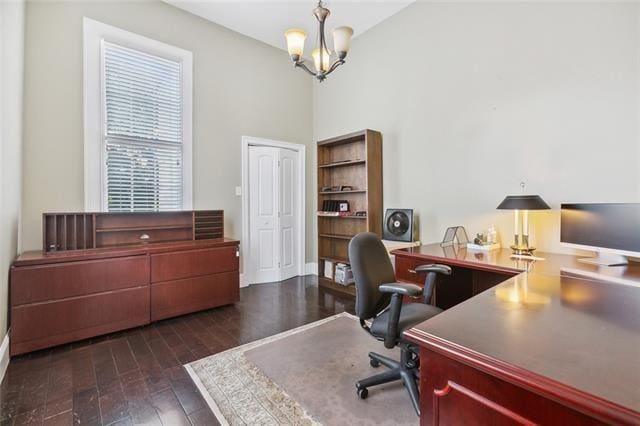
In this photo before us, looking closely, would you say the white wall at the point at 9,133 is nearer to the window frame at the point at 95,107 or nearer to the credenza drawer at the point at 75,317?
the credenza drawer at the point at 75,317

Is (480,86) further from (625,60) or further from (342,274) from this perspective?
(342,274)

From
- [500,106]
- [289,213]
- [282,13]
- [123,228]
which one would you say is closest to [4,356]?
[123,228]

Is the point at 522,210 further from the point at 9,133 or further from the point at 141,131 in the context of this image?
the point at 9,133

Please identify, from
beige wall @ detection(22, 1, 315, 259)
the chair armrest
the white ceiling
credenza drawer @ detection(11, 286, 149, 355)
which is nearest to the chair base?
the chair armrest

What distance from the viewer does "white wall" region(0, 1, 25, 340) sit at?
80.1 inches

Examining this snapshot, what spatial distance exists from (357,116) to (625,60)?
2723mm

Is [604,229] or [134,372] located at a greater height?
[604,229]

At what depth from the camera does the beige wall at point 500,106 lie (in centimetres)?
222

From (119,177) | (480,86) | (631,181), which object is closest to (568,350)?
(631,181)

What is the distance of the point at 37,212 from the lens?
9.18 feet

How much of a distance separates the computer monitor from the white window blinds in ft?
12.7

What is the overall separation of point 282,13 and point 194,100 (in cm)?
154

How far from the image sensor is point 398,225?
11.5ft

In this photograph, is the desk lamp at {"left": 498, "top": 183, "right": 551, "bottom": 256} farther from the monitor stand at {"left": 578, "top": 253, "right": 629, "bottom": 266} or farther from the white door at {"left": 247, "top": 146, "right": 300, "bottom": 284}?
the white door at {"left": 247, "top": 146, "right": 300, "bottom": 284}
